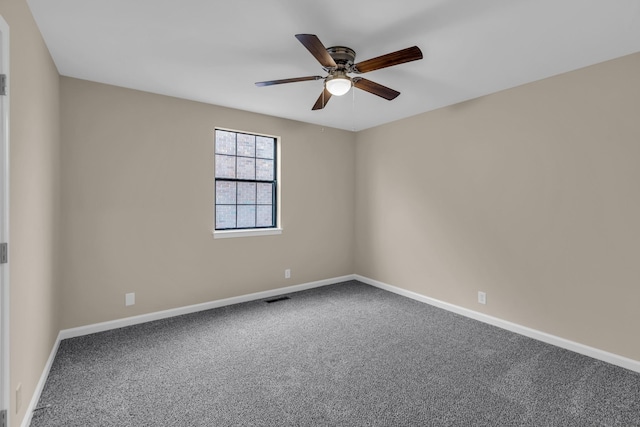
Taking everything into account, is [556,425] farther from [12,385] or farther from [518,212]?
[12,385]

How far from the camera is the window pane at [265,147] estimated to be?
430cm

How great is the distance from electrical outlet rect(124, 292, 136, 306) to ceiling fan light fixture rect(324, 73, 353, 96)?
2827 millimetres

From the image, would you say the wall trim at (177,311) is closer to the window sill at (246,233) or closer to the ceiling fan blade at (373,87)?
the window sill at (246,233)

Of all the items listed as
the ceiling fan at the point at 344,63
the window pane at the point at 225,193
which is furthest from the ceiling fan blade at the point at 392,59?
the window pane at the point at 225,193

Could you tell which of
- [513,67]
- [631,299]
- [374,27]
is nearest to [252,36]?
[374,27]

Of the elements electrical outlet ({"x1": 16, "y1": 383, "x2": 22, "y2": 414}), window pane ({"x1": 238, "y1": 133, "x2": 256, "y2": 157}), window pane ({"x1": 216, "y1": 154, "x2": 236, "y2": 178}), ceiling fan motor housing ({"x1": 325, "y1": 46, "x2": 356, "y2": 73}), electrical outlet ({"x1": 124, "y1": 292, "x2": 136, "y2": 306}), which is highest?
ceiling fan motor housing ({"x1": 325, "y1": 46, "x2": 356, "y2": 73})

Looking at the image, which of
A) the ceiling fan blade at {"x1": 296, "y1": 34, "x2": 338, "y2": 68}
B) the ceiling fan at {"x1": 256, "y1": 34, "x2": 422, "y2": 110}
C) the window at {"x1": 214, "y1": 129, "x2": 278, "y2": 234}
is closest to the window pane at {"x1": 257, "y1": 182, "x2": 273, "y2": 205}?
the window at {"x1": 214, "y1": 129, "x2": 278, "y2": 234}

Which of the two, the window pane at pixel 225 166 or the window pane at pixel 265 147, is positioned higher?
the window pane at pixel 265 147

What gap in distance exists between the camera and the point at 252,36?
226cm

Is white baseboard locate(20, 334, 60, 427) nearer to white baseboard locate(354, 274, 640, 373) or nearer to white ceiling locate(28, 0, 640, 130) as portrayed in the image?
white ceiling locate(28, 0, 640, 130)

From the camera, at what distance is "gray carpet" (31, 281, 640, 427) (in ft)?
6.42

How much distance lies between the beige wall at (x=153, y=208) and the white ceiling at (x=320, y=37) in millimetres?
375

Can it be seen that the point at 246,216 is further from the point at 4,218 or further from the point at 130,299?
the point at 4,218

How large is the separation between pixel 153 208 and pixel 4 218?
1973mm
